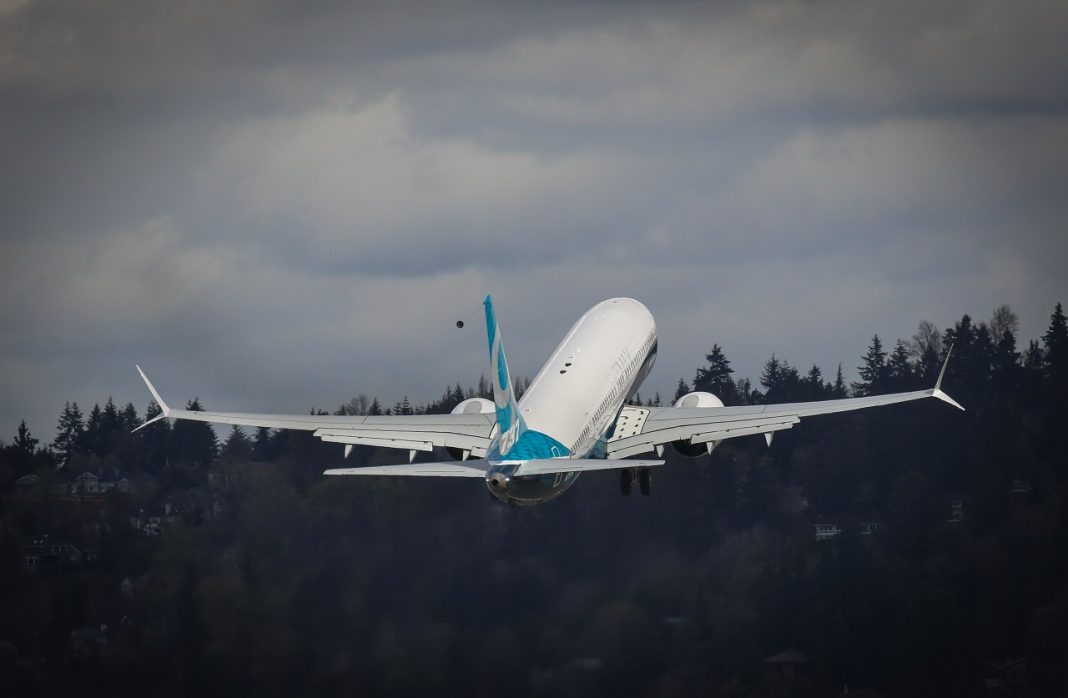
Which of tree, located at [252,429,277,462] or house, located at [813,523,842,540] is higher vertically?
tree, located at [252,429,277,462]

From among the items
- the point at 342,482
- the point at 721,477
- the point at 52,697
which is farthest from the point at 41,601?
the point at 721,477

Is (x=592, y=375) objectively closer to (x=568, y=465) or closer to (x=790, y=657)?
(x=568, y=465)

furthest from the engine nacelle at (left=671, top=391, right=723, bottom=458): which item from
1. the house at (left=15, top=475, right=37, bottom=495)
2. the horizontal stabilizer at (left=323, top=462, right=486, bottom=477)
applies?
the house at (left=15, top=475, right=37, bottom=495)

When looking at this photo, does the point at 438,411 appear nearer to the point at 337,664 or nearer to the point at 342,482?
the point at 342,482

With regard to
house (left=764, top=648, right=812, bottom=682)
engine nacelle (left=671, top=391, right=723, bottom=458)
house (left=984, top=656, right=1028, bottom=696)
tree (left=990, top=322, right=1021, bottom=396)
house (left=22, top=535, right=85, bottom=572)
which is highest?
tree (left=990, top=322, right=1021, bottom=396)

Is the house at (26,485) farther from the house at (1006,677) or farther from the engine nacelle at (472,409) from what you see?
the house at (1006,677)

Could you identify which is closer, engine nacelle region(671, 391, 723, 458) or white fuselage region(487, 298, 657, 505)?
white fuselage region(487, 298, 657, 505)

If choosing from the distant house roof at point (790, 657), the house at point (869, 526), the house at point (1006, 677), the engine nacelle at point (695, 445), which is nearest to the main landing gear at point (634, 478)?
the engine nacelle at point (695, 445)

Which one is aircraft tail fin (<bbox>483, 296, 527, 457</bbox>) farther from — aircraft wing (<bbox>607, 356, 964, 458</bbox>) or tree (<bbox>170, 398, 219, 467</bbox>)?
tree (<bbox>170, 398, 219, 467</bbox>)
